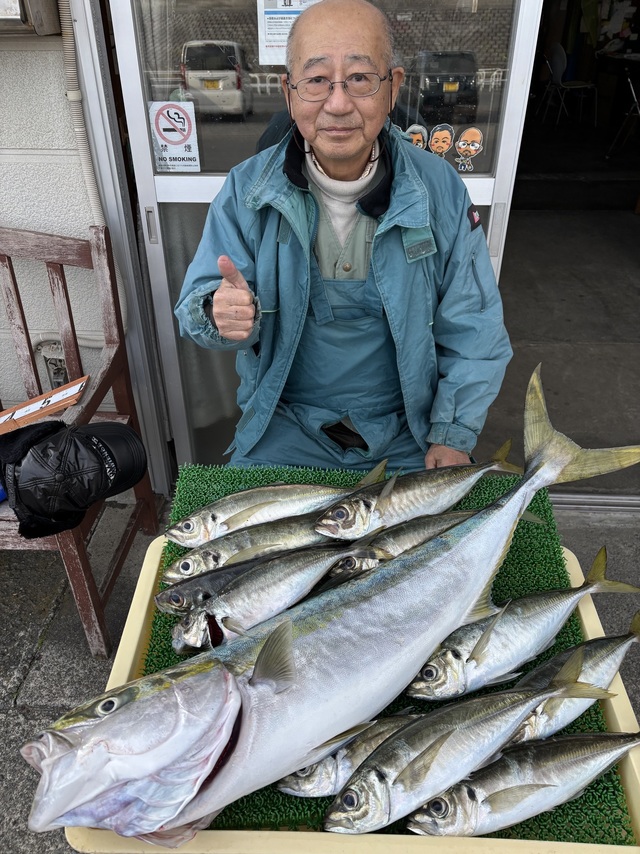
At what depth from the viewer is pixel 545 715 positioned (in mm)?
1312

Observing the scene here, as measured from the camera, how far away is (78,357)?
118 inches

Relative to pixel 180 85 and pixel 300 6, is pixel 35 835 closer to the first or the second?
pixel 180 85

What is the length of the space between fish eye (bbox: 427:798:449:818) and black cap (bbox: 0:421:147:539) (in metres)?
1.22

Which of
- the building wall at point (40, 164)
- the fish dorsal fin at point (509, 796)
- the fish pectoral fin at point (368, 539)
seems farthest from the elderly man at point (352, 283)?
the fish dorsal fin at point (509, 796)

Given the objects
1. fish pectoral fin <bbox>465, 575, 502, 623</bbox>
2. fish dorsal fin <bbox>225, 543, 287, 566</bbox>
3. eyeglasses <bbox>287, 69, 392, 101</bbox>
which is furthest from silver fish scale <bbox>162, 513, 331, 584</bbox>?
eyeglasses <bbox>287, 69, 392, 101</bbox>

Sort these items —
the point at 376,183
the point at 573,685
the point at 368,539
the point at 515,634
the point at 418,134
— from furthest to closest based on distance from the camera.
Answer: the point at 418,134
the point at 376,183
the point at 368,539
the point at 515,634
the point at 573,685

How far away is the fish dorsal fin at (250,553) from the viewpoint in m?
1.59

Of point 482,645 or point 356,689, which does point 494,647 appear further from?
point 356,689

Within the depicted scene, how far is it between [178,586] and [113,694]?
19.0 inches

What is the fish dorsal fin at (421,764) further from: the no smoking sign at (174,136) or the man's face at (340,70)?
the no smoking sign at (174,136)

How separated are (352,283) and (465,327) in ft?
1.45

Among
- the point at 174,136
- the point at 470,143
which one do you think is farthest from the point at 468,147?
the point at 174,136

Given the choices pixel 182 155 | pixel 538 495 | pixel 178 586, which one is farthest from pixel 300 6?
pixel 178 586

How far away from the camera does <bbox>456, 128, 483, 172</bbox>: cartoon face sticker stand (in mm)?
2889
